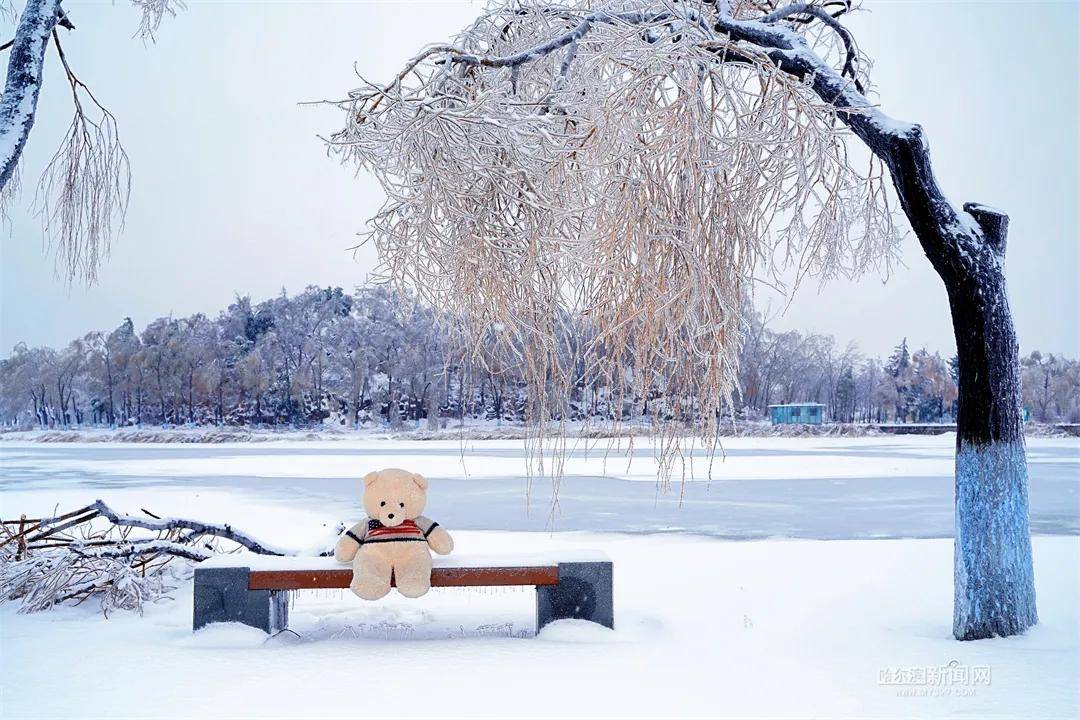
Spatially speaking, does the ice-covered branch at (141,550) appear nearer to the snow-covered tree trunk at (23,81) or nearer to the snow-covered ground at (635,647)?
the snow-covered ground at (635,647)

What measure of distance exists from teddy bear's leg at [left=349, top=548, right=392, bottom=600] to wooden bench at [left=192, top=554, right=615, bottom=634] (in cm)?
7

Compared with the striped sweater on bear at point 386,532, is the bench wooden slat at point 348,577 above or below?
below

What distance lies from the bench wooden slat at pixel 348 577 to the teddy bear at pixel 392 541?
7 cm

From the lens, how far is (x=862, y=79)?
5.80m

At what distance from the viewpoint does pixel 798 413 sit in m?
47.9

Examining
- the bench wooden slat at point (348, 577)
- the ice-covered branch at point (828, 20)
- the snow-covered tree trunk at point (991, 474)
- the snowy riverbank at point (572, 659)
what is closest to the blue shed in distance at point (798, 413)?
the snowy riverbank at point (572, 659)

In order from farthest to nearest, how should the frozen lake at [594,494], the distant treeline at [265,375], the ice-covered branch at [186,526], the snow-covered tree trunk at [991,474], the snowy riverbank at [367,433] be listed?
the distant treeline at [265,375]
the snowy riverbank at [367,433]
the frozen lake at [594,494]
the ice-covered branch at [186,526]
the snow-covered tree trunk at [991,474]

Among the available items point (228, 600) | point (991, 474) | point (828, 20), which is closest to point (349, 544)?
point (228, 600)

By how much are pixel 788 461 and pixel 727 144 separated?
57.6ft

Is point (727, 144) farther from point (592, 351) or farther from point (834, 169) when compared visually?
point (834, 169)

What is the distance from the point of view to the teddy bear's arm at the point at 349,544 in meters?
4.46

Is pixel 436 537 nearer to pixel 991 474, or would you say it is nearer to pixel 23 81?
pixel 991 474

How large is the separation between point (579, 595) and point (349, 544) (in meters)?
1.16

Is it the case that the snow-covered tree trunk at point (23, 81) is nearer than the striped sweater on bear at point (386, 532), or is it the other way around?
the snow-covered tree trunk at point (23, 81)
